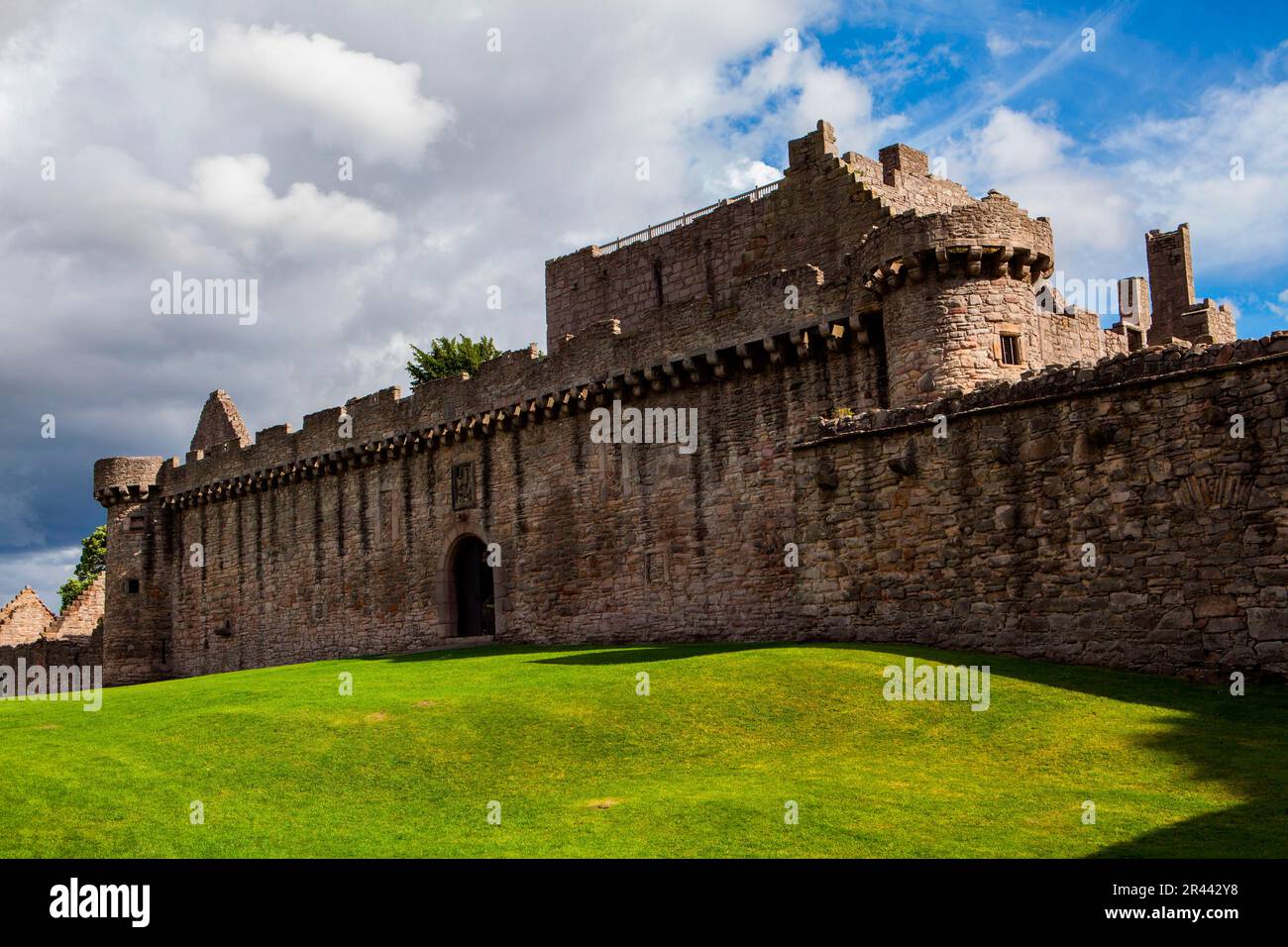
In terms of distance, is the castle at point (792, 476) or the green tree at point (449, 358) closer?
the castle at point (792, 476)

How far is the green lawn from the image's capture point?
1002 centimetres

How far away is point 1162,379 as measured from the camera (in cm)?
1555

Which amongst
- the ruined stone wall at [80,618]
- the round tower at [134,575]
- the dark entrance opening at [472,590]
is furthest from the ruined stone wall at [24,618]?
the dark entrance opening at [472,590]

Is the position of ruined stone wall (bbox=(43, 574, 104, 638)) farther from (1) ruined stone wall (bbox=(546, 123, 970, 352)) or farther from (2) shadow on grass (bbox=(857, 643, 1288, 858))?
(2) shadow on grass (bbox=(857, 643, 1288, 858))

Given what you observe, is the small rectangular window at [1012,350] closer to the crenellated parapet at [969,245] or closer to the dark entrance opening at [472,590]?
the crenellated parapet at [969,245]

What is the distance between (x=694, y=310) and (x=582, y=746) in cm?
1470

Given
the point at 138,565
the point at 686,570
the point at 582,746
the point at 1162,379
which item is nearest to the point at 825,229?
the point at 686,570

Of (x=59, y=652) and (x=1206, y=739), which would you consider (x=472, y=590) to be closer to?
(x=59, y=652)

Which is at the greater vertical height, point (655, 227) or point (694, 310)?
point (655, 227)

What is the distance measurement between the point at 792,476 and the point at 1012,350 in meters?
4.72

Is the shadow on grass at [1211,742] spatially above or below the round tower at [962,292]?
below

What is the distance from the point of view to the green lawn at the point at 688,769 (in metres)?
10.0

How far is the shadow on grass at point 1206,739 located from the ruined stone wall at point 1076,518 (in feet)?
1.73
